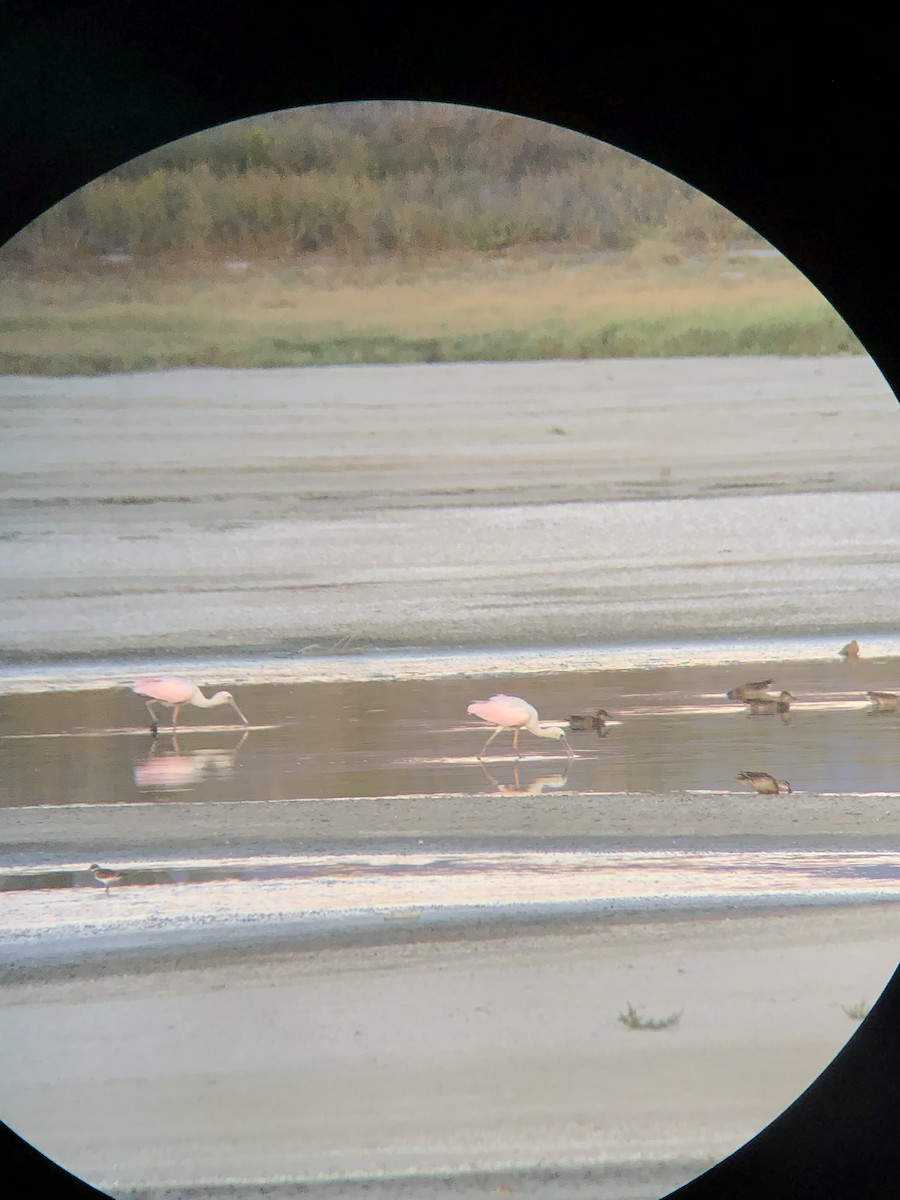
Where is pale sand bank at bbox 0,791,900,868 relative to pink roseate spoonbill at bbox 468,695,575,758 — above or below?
below

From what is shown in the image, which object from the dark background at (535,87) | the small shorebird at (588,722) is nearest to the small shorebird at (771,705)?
the small shorebird at (588,722)

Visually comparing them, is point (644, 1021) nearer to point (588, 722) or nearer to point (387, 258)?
point (588, 722)

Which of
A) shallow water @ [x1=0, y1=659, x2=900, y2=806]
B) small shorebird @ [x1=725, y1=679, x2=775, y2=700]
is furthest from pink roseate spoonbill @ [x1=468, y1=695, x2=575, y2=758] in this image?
small shorebird @ [x1=725, y1=679, x2=775, y2=700]

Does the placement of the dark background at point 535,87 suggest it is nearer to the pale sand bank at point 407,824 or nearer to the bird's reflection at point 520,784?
the pale sand bank at point 407,824

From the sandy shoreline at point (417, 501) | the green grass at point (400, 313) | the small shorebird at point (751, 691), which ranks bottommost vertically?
the small shorebird at point (751, 691)

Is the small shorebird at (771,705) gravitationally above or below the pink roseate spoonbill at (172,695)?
above

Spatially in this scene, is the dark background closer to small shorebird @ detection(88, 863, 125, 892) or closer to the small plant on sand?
the small plant on sand

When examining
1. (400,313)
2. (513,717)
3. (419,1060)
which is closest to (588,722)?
(513,717)
